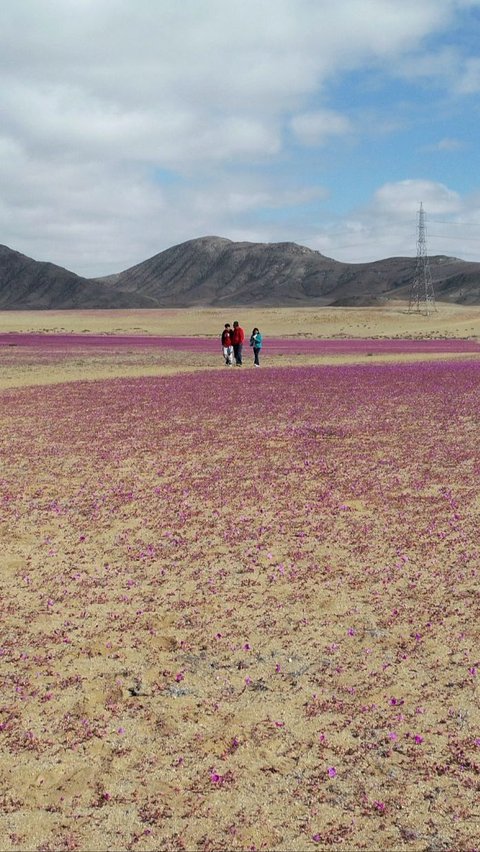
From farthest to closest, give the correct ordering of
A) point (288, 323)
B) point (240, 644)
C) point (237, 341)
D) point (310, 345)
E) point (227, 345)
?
point (288, 323), point (310, 345), point (227, 345), point (237, 341), point (240, 644)

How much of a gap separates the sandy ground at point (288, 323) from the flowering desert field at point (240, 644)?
6433 cm

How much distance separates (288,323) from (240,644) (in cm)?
8864

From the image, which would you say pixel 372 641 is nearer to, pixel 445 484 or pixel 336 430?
pixel 445 484

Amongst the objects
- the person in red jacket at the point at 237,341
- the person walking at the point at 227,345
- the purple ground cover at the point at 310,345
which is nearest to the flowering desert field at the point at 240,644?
the person in red jacket at the point at 237,341

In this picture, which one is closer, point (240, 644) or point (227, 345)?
point (240, 644)

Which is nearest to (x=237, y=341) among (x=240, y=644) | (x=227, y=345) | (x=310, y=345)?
(x=227, y=345)

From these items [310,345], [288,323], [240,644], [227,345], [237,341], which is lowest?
[240,644]

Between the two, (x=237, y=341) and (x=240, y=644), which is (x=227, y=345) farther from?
(x=240, y=644)

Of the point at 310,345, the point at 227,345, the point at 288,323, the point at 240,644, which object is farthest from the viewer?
the point at 288,323

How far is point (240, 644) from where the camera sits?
643 cm

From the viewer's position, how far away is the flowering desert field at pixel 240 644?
4.32m

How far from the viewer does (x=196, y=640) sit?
21.4 feet

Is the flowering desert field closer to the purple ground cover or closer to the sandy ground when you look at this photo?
the purple ground cover

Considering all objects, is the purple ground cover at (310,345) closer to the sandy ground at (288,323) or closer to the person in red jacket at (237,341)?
the person in red jacket at (237,341)
